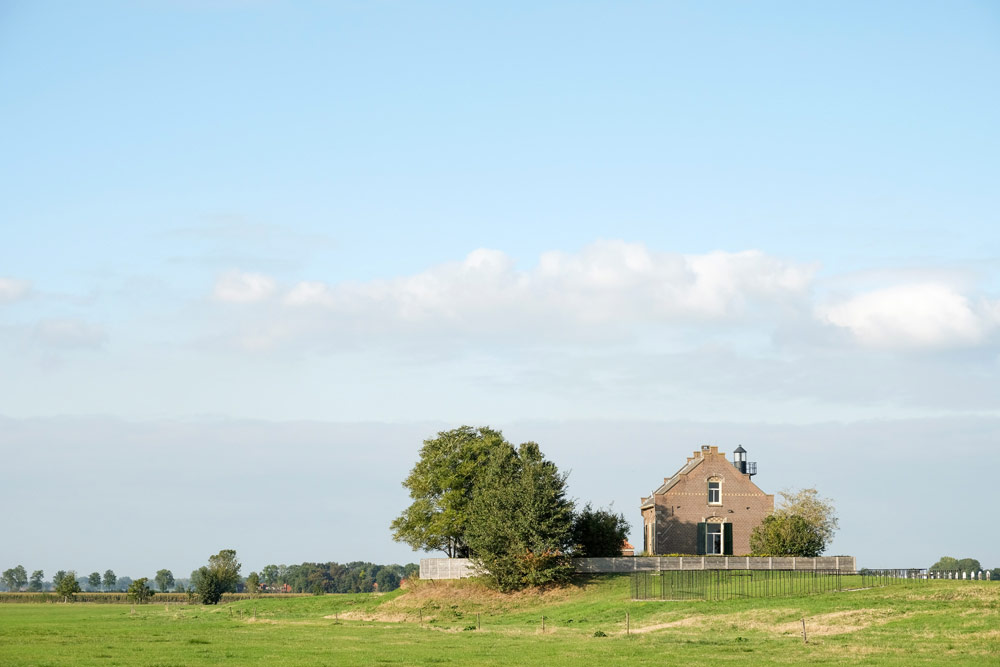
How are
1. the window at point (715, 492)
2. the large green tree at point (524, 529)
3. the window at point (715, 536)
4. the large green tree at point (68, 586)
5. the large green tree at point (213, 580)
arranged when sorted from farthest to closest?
the large green tree at point (68, 586)
the large green tree at point (213, 580)
the window at point (715, 492)
the window at point (715, 536)
the large green tree at point (524, 529)

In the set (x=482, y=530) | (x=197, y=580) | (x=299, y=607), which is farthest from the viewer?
(x=197, y=580)

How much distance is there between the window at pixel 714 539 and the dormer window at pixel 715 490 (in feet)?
6.77

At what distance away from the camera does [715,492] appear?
83.4m

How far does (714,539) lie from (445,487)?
23.3 metres

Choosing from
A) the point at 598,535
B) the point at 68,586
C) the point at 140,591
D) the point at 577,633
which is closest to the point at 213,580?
the point at 140,591

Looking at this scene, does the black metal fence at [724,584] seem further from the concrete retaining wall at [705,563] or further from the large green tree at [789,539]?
the large green tree at [789,539]

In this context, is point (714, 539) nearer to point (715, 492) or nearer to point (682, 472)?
point (715, 492)

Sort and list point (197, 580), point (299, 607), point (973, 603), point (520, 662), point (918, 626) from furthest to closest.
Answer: point (197, 580), point (299, 607), point (973, 603), point (918, 626), point (520, 662)

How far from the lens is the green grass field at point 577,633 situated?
36.8 meters

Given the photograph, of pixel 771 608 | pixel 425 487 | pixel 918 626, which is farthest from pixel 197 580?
pixel 918 626

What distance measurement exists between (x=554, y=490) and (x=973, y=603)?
2960 centimetres

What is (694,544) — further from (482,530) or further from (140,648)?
(140,648)

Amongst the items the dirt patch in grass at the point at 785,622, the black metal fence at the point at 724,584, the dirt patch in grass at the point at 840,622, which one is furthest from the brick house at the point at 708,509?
the dirt patch in grass at the point at 840,622

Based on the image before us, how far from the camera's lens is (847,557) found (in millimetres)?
69375
